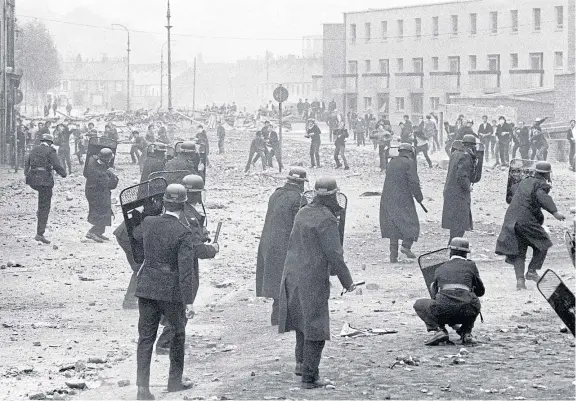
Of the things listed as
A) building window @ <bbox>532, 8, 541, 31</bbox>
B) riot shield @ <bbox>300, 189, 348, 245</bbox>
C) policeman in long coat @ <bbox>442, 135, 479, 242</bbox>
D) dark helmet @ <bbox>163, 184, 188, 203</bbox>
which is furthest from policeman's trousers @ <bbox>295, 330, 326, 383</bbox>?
building window @ <bbox>532, 8, 541, 31</bbox>

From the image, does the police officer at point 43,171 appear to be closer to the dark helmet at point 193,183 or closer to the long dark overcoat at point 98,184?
the long dark overcoat at point 98,184

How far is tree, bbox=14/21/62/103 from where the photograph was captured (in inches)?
3937

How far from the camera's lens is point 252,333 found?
1120 cm

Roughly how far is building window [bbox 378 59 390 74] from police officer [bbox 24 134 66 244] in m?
64.5

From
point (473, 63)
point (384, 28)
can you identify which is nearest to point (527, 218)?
point (473, 63)

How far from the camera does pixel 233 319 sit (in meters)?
12.1

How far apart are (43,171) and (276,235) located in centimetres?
771

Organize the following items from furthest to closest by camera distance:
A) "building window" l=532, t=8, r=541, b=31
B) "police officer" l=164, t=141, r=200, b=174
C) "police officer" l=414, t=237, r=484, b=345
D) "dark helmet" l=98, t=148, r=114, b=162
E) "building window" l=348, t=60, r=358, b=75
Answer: "building window" l=348, t=60, r=358, b=75
"building window" l=532, t=8, r=541, b=31
"dark helmet" l=98, t=148, r=114, b=162
"police officer" l=164, t=141, r=200, b=174
"police officer" l=414, t=237, r=484, b=345

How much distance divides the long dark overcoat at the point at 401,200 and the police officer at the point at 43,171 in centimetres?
548

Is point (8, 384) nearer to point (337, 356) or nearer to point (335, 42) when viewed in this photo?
point (337, 356)

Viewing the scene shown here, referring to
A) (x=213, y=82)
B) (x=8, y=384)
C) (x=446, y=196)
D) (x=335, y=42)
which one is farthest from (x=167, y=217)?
(x=213, y=82)

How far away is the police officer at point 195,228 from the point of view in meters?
9.12

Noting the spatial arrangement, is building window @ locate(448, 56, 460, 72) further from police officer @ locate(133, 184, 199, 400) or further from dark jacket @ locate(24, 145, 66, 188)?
police officer @ locate(133, 184, 199, 400)

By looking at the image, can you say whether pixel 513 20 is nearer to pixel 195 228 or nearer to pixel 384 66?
pixel 384 66
